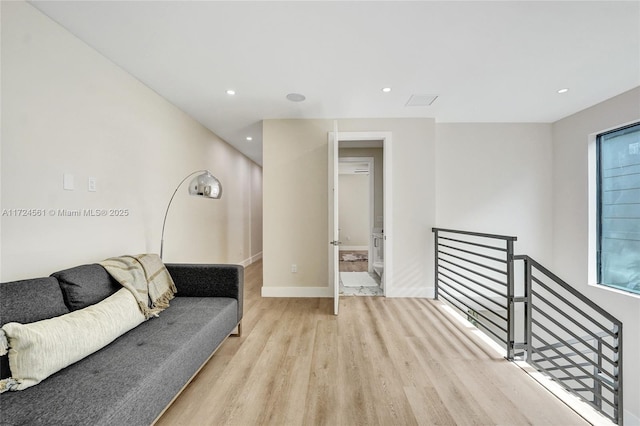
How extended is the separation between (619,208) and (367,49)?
368 cm

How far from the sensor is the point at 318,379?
1833mm

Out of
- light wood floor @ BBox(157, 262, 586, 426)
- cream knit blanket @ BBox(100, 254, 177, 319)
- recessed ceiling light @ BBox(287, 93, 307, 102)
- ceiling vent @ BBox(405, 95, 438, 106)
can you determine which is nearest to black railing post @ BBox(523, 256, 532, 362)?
light wood floor @ BBox(157, 262, 586, 426)

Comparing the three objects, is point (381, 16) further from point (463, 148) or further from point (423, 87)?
point (463, 148)

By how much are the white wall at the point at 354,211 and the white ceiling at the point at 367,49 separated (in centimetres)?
515

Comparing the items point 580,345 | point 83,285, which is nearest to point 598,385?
point 580,345

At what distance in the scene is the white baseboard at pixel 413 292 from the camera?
3593 millimetres

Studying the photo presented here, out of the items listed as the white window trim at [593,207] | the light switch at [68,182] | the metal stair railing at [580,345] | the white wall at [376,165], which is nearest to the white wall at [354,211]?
the white wall at [376,165]

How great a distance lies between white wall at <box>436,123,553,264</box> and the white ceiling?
2.14 feet

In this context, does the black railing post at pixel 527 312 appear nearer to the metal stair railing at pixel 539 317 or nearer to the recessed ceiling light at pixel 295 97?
the metal stair railing at pixel 539 317

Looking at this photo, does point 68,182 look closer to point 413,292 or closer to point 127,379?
point 127,379

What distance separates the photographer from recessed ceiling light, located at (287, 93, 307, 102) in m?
2.90

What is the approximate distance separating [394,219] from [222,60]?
282cm

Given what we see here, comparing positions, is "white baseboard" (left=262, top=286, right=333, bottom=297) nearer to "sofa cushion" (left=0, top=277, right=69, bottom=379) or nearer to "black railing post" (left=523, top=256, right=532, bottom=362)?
"black railing post" (left=523, top=256, right=532, bottom=362)

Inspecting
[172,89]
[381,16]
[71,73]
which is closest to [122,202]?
[71,73]
